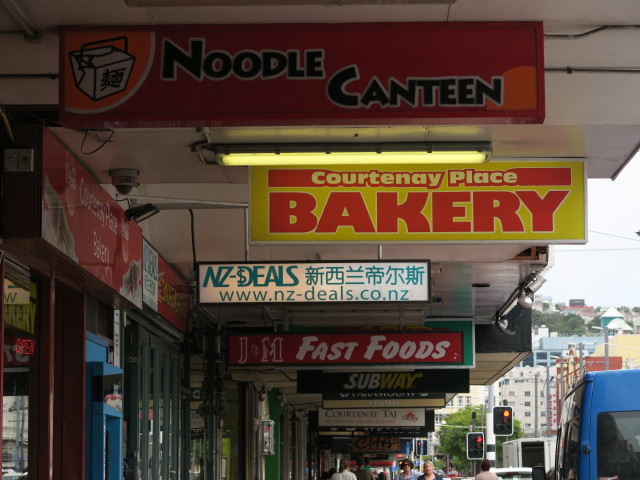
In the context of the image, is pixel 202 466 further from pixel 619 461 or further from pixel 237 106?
pixel 237 106

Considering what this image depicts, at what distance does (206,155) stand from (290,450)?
24.5 metres

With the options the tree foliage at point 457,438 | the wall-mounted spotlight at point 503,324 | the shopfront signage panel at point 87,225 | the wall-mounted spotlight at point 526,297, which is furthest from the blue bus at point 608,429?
the tree foliage at point 457,438

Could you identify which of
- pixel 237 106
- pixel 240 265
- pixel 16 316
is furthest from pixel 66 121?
pixel 240 265

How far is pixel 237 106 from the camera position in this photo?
5.76 meters

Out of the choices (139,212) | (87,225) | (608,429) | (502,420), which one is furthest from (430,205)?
(502,420)

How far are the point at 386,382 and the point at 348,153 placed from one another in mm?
11070

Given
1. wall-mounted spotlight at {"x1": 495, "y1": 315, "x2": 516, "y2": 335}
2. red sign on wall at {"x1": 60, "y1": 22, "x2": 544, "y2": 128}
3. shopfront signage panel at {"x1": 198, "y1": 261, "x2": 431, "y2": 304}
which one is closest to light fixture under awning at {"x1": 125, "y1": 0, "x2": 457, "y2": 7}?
red sign on wall at {"x1": 60, "y1": 22, "x2": 544, "y2": 128}

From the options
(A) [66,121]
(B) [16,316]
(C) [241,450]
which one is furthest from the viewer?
(C) [241,450]

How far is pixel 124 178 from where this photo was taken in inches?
343

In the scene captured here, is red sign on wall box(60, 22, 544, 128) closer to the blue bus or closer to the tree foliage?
the blue bus

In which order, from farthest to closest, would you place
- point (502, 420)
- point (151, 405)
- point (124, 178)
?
point (502, 420), point (151, 405), point (124, 178)

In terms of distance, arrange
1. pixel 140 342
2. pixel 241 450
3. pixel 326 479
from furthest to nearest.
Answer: pixel 326 479
pixel 241 450
pixel 140 342

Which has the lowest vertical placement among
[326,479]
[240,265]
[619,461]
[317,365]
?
Answer: [326,479]

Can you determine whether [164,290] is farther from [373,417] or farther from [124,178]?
[373,417]
